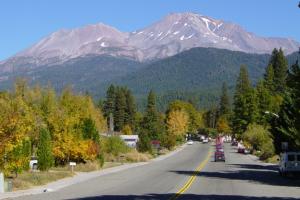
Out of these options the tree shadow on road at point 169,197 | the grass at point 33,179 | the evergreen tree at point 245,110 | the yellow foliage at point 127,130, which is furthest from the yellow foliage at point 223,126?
the tree shadow on road at point 169,197

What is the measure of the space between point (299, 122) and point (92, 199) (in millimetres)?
14833

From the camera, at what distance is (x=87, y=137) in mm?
55312

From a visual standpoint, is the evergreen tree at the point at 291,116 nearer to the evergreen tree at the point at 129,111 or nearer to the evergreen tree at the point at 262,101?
the evergreen tree at the point at 262,101

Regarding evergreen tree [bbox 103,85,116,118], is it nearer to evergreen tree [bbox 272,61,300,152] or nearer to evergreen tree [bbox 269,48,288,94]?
evergreen tree [bbox 269,48,288,94]

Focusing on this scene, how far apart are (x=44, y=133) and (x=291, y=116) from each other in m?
19.3

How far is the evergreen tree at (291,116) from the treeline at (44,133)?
50.5 feet

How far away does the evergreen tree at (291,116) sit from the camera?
37.9 m

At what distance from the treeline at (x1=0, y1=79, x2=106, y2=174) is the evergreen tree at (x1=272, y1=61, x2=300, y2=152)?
50.5 feet

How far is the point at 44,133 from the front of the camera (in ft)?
145

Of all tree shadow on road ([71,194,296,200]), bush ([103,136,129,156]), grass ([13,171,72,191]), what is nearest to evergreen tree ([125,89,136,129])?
bush ([103,136,129,156])

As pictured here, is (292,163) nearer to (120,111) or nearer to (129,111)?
(120,111)

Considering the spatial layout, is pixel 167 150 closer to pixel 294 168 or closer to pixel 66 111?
pixel 66 111

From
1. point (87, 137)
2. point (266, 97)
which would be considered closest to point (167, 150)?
point (266, 97)

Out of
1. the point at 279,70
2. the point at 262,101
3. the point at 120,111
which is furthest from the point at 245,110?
the point at 120,111
